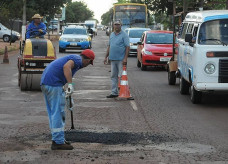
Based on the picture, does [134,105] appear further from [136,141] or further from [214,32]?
[136,141]

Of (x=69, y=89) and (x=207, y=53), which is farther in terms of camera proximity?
(x=207, y=53)

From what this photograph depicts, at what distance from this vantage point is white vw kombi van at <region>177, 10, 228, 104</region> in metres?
13.7

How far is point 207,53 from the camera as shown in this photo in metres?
13.8

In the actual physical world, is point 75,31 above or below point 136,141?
above

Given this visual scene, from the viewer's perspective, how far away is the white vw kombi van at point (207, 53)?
13.7 metres

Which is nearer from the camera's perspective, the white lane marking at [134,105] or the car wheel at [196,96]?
the white lane marking at [134,105]

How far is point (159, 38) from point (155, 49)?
1.24 meters

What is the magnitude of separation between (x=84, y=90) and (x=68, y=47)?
21334mm

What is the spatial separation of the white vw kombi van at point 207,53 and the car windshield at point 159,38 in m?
11.1

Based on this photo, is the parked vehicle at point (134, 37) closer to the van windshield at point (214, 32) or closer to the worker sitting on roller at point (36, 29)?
the worker sitting on roller at point (36, 29)

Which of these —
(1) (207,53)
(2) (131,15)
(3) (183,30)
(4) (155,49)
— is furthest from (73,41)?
(1) (207,53)

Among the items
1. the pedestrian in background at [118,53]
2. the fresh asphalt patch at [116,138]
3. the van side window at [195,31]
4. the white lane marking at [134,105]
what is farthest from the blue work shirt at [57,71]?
the pedestrian in background at [118,53]

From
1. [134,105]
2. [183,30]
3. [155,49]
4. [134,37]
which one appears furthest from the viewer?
[134,37]

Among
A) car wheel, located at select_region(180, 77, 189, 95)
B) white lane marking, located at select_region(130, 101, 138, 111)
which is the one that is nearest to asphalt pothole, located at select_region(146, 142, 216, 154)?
white lane marking, located at select_region(130, 101, 138, 111)
